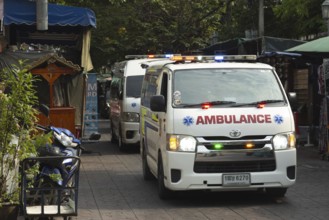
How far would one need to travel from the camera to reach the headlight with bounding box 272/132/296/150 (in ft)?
30.6

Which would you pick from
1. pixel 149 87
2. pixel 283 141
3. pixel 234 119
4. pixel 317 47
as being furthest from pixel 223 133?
pixel 317 47

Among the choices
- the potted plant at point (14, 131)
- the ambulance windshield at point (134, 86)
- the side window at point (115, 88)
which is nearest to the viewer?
the potted plant at point (14, 131)

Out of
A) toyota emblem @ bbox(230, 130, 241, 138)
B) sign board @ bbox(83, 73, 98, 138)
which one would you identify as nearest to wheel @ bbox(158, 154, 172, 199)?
toyota emblem @ bbox(230, 130, 241, 138)

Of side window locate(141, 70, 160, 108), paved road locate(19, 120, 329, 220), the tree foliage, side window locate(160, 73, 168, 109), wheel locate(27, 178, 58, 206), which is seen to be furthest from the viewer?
the tree foliage

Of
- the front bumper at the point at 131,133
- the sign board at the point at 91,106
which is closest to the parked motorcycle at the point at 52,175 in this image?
the front bumper at the point at 131,133

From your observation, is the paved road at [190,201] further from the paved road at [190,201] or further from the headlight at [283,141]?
the headlight at [283,141]

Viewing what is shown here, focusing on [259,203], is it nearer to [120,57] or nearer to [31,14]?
[31,14]

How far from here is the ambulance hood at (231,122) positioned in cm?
917

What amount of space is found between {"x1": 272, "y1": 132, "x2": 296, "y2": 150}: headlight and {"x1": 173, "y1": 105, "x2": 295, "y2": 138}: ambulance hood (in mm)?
76

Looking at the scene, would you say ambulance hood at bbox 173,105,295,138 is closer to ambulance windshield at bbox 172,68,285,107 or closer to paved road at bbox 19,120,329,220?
ambulance windshield at bbox 172,68,285,107

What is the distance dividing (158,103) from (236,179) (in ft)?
5.40

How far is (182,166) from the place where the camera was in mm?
9125

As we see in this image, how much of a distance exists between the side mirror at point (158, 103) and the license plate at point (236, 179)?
1445mm

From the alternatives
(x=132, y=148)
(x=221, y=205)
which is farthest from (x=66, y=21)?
(x=221, y=205)
